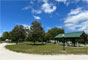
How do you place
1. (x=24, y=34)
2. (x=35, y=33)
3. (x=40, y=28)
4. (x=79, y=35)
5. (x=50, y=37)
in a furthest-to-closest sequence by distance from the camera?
(x=50, y=37) < (x=24, y=34) < (x=40, y=28) < (x=35, y=33) < (x=79, y=35)

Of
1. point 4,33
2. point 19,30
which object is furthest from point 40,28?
point 4,33

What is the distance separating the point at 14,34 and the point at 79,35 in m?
25.7

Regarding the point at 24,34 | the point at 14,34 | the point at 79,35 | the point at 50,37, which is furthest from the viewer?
the point at 50,37

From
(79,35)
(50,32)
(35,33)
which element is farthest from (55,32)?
(79,35)

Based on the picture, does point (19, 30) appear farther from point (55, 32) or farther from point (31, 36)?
point (55, 32)

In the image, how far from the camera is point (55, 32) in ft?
174

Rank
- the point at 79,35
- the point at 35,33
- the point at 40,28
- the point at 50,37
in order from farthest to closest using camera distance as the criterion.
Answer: the point at 50,37 < the point at 40,28 < the point at 35,33 < the point at 79,35

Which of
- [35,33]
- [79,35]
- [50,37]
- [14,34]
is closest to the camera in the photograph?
[79,35]

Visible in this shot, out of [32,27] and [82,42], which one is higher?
[32,27]

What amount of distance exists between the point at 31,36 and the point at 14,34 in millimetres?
9743

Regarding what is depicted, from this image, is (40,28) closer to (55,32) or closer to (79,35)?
(79,35)

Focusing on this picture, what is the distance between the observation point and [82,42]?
96.6ft

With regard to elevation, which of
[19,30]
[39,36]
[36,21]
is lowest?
[39,36]

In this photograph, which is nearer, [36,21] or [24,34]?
[36,21]
